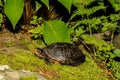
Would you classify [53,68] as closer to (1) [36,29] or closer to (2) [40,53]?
(2) [40,53]

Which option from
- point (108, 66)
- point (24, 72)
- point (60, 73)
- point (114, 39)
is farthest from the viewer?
point (114, 39)

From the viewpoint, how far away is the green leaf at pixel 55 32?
4598 millimetres

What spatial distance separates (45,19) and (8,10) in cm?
92

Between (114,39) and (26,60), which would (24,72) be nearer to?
(26,60)

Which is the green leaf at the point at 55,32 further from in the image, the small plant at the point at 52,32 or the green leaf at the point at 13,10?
the green leaf at the point at 13,10

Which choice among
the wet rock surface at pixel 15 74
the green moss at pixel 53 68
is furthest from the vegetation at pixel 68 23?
the wet rock surface at pixel 15 74

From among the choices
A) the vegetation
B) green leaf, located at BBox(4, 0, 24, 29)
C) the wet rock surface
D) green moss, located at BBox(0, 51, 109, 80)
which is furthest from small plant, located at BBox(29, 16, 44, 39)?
the wet rock surface

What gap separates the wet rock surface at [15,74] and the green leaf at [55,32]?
871 millimetres

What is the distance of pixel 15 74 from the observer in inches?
144

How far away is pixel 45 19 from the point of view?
208 inches

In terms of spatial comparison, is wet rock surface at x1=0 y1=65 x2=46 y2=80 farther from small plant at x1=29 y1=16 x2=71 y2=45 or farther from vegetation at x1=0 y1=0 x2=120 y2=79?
small plant at x1=29 y1=16 x2=71 y2=45

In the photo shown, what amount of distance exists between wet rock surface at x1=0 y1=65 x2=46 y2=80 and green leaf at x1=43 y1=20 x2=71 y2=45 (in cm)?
87

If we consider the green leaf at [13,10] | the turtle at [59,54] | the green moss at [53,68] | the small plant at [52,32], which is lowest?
the green moss at [53,68]

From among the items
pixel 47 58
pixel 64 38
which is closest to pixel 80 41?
pixel 64 38
